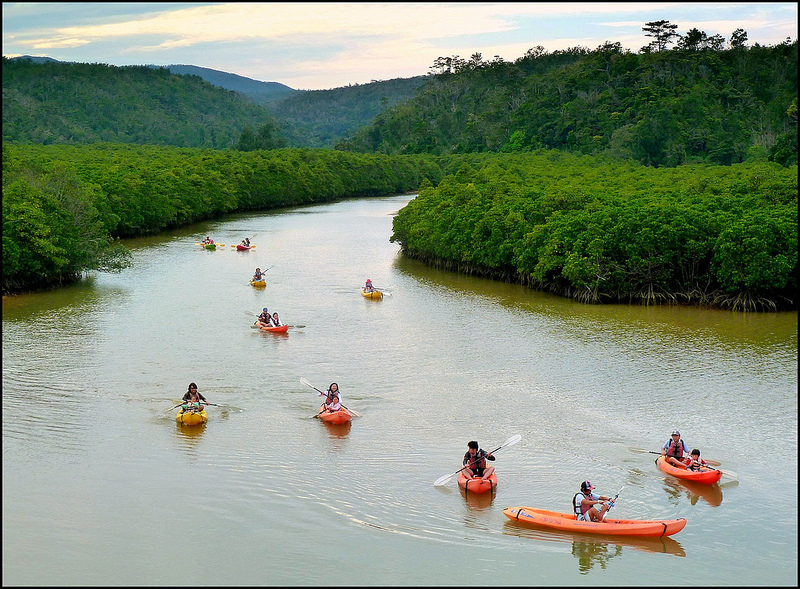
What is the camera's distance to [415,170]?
113m

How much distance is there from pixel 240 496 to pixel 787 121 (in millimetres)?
84095

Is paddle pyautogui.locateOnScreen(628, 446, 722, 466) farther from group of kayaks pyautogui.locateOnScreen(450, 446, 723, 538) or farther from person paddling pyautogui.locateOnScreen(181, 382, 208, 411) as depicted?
person paddling pyautogui.locateOnScreen(181, 382, 208, 411)

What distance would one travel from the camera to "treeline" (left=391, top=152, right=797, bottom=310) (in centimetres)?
3619

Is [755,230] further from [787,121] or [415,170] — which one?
[415,170]

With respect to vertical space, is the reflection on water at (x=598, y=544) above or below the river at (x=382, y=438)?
below

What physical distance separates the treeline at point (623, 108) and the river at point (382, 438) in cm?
3943

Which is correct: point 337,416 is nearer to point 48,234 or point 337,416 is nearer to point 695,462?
point 695,462

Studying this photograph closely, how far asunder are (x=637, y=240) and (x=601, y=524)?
22.5 m

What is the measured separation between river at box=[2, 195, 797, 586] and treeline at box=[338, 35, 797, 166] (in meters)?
39.4

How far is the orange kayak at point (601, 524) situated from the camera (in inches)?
688

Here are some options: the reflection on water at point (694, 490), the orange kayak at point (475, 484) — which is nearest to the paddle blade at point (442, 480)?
the orange kayak at point (475, 484)

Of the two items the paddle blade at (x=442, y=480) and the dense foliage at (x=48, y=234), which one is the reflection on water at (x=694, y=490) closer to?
the paddle blade at (x=442, y=480)

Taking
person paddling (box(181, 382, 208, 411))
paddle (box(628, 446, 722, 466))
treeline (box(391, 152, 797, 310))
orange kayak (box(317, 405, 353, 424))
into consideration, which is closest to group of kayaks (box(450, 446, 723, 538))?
paddle (box(628, 446, 722, 466))

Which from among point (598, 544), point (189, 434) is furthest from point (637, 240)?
point (598, 544)
